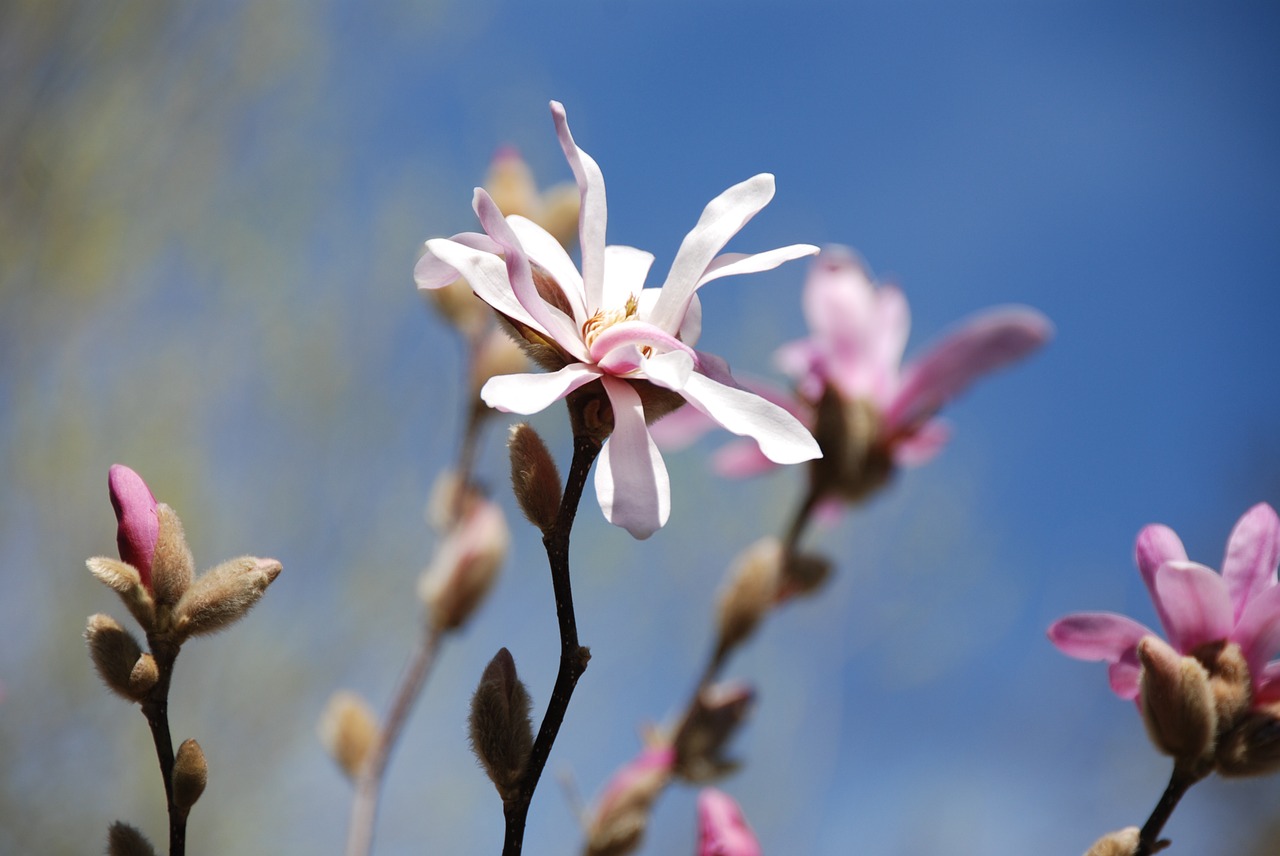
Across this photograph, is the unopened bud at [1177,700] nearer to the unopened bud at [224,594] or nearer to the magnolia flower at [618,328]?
the magnolia flower at [618,328]

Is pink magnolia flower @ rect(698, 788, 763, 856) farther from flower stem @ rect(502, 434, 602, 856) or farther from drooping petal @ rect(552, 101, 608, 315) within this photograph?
drooping petal @ rect(552, 101, 608, 315)

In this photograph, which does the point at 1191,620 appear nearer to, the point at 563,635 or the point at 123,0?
the point at 563,635

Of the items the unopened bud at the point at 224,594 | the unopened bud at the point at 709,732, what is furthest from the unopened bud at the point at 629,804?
the unopened bud at the point at 224,594

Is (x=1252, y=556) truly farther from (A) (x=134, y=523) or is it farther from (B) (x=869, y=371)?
(A) (x=134, y=523)

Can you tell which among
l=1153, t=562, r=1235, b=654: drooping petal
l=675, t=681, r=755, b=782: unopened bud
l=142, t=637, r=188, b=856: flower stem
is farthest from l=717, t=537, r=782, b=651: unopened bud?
l=142, t=637, r=188, b=856: flower stem

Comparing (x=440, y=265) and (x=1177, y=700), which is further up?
(x=440, y=265)

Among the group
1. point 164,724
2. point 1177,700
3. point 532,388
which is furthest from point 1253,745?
point 164,724
